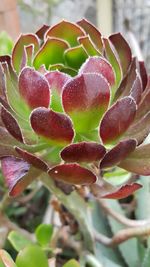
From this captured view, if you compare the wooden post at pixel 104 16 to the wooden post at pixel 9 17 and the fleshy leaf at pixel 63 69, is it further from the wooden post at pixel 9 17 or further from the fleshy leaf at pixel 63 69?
the fleshy leaf at pixel 63 69

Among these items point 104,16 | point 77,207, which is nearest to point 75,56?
point 77,207

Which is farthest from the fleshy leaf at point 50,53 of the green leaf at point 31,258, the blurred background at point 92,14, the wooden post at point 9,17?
the blurred background at point 92,14

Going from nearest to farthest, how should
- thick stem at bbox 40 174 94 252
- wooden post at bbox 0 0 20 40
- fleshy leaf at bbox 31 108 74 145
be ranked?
fleshy leaf at bbox 31 108 74 145 → thick stem at bbox 40 174 94 252 → wooden post at bbox 0 0 20 40

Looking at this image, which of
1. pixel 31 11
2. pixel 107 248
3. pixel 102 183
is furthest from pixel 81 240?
pixel 31 11

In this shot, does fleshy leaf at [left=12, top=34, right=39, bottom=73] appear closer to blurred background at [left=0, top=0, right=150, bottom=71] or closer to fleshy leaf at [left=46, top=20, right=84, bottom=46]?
fleshy leaf at [left=46, top=20, right=84, bottom=46]

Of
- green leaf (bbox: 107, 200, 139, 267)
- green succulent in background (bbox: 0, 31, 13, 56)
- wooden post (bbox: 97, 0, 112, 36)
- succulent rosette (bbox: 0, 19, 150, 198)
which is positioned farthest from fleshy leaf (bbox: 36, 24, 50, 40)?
wooden post (bbox: 97, 0, 112, 36)

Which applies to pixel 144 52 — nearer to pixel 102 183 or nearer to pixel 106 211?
pixel 106 211

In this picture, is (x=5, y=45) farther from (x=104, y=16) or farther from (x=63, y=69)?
(x=104, y=16)

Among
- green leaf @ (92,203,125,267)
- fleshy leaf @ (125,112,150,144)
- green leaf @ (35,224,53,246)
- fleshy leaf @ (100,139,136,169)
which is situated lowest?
green leaf @ (92,203,125,267)

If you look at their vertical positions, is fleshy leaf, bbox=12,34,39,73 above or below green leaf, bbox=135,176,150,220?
above
